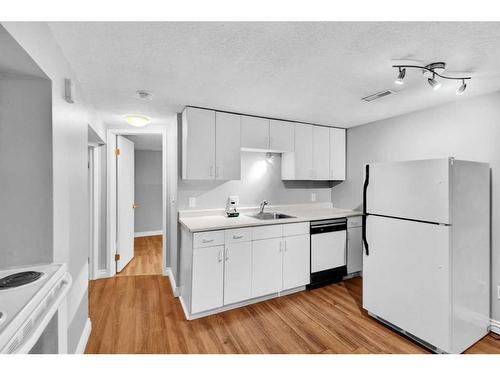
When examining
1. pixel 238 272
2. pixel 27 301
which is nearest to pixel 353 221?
pixel 238 272

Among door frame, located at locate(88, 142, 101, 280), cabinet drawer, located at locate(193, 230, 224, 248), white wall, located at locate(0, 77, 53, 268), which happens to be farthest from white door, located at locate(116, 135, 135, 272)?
white wall, located at locate(0, 77, 53, 268)

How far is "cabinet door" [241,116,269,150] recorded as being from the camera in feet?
9.53

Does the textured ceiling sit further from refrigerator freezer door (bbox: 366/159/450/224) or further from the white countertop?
the white countertop

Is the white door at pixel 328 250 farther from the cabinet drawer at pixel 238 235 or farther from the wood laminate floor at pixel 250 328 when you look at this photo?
the cabinet drawer at pixel 238 235

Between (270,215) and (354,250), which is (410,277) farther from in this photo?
(270,215)

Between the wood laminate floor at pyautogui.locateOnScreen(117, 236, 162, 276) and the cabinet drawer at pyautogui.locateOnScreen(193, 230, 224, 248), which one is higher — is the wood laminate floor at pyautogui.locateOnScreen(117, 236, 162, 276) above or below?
below

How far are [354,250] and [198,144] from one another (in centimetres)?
251

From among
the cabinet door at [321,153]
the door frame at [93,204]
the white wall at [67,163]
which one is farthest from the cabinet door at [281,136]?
the door frame at [93,204]

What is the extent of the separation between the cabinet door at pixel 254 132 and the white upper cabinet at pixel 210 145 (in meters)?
0.09

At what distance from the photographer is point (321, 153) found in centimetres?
350

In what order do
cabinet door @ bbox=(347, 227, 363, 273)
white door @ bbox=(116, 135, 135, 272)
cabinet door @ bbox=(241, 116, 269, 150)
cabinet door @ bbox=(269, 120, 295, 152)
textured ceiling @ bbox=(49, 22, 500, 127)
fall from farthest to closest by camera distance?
white door @ bbox=(116, 135, 135, 272) < cabinet door @ bbox=(347, 227, 363, 273) < cabinet door @ bbox=(269, 120, 295, 152) < cabinet door @ bbox=(241, 116, 269, 150) < textured ceiling @ bbox=(49, 22, 500, 127)

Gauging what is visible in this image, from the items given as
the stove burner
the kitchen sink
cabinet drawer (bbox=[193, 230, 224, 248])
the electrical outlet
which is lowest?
cabinet drawer (bbox=[193, 230, 224, 248])

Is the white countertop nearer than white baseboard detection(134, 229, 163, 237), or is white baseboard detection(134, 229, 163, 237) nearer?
the white countertop

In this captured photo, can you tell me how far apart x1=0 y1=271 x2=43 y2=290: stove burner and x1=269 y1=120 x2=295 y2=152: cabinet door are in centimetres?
256
